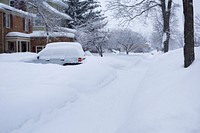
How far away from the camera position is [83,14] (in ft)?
134

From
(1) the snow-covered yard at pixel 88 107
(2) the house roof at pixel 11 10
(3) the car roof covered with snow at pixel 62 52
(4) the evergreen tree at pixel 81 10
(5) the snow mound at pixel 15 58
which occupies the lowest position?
(1) the snow-covered yard at pixel 88 107

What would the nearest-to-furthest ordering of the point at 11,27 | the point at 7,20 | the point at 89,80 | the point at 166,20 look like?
the point at 89,80 < the point at 166,20 < the point at 7,20 < the point at 11,27

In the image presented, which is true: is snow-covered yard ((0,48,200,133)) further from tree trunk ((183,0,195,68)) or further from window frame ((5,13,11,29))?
window frame ((5,13,11,29))

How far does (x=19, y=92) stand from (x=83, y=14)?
36.3 meters

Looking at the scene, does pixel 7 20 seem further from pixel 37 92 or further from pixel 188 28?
pixel 37 92

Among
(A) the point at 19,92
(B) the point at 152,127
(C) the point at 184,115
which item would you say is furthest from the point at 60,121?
(C) the point at 184,115

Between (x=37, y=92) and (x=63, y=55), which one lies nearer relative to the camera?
(x=37, y=92)

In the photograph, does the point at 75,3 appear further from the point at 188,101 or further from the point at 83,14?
the point at 188,101

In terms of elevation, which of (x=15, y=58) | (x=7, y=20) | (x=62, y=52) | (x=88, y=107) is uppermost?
(x=7, y=20)

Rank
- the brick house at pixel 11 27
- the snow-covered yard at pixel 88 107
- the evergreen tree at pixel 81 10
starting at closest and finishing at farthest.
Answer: the snow-covered yard at pixel 88 107 → the brick house at pixel 11 27 → the evergreen tree at pixel 81 10

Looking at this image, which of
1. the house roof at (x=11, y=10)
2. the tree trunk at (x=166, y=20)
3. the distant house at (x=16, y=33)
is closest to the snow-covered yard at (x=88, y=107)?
the tree trunk at (x=166, y=20)

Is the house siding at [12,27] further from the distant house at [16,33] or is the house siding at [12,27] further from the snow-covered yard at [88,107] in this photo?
the snow-covered yard at [88,107]

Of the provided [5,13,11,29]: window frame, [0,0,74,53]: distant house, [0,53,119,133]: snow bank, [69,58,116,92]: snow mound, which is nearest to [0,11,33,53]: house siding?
[0,0,74,53]: distant house

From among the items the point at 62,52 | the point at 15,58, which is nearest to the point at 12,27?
the point at 15,58
